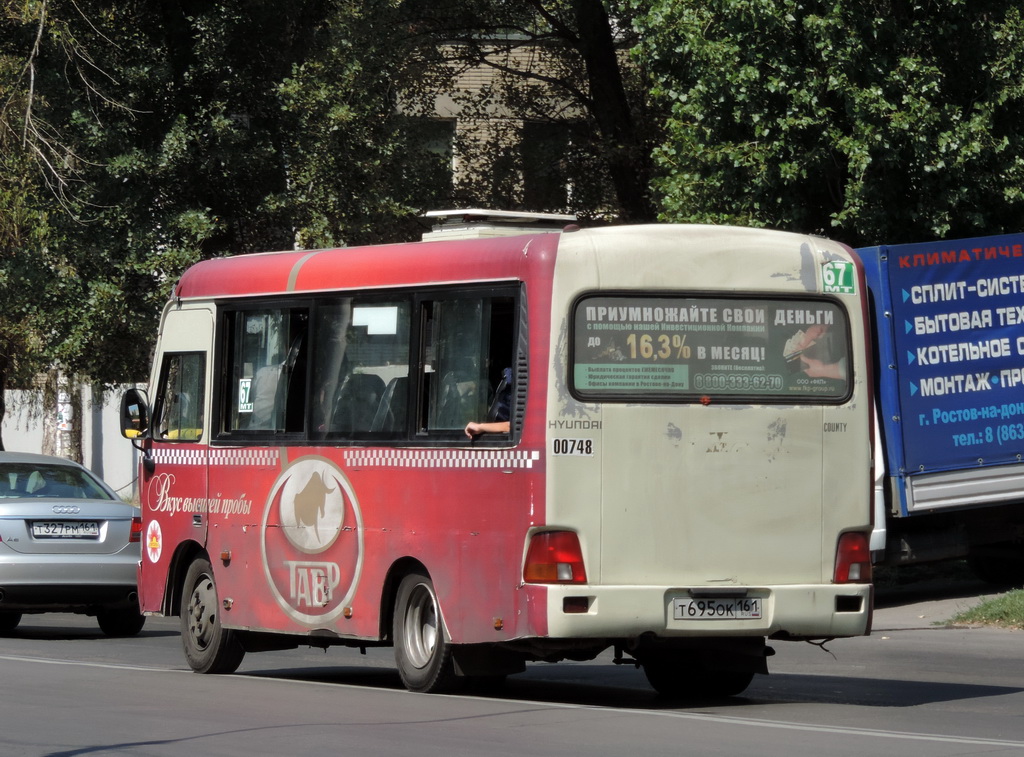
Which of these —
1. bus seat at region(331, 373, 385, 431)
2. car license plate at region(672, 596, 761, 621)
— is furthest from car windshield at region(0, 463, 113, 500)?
car license plate at region(672, 596, 761, 621)

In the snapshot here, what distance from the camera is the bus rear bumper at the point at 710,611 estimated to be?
32.7 ft

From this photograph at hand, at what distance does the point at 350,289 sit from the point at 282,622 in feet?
7.56

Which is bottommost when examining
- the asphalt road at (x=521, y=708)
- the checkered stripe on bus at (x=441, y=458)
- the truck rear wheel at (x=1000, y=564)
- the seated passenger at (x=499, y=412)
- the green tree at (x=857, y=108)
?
the asphalt road at (x=521, y=708)

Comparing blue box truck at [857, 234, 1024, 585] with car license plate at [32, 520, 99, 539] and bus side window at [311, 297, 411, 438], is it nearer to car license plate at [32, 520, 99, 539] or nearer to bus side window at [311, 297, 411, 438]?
bus side window at [311, 297, 411, 438]

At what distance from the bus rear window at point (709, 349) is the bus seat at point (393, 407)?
1519 millimetres

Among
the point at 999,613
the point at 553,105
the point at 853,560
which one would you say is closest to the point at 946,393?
Answer: the point at 999,613

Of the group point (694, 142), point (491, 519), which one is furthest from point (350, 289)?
point (694, 142)

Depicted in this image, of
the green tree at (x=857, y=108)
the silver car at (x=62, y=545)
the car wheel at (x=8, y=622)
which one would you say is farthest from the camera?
the green tree at (x=857, y=108)

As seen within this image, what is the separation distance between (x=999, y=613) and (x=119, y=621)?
796 cm

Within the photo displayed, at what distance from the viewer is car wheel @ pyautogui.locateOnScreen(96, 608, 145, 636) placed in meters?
16.8

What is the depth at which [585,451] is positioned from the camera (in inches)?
398

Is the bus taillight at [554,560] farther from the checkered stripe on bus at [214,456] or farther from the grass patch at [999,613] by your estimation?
the grass patch at [999,613]

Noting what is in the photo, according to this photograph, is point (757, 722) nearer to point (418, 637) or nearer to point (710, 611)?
point (710, 611)

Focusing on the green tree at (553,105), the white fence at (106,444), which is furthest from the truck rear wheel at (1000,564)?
the white fence at (106,444)
